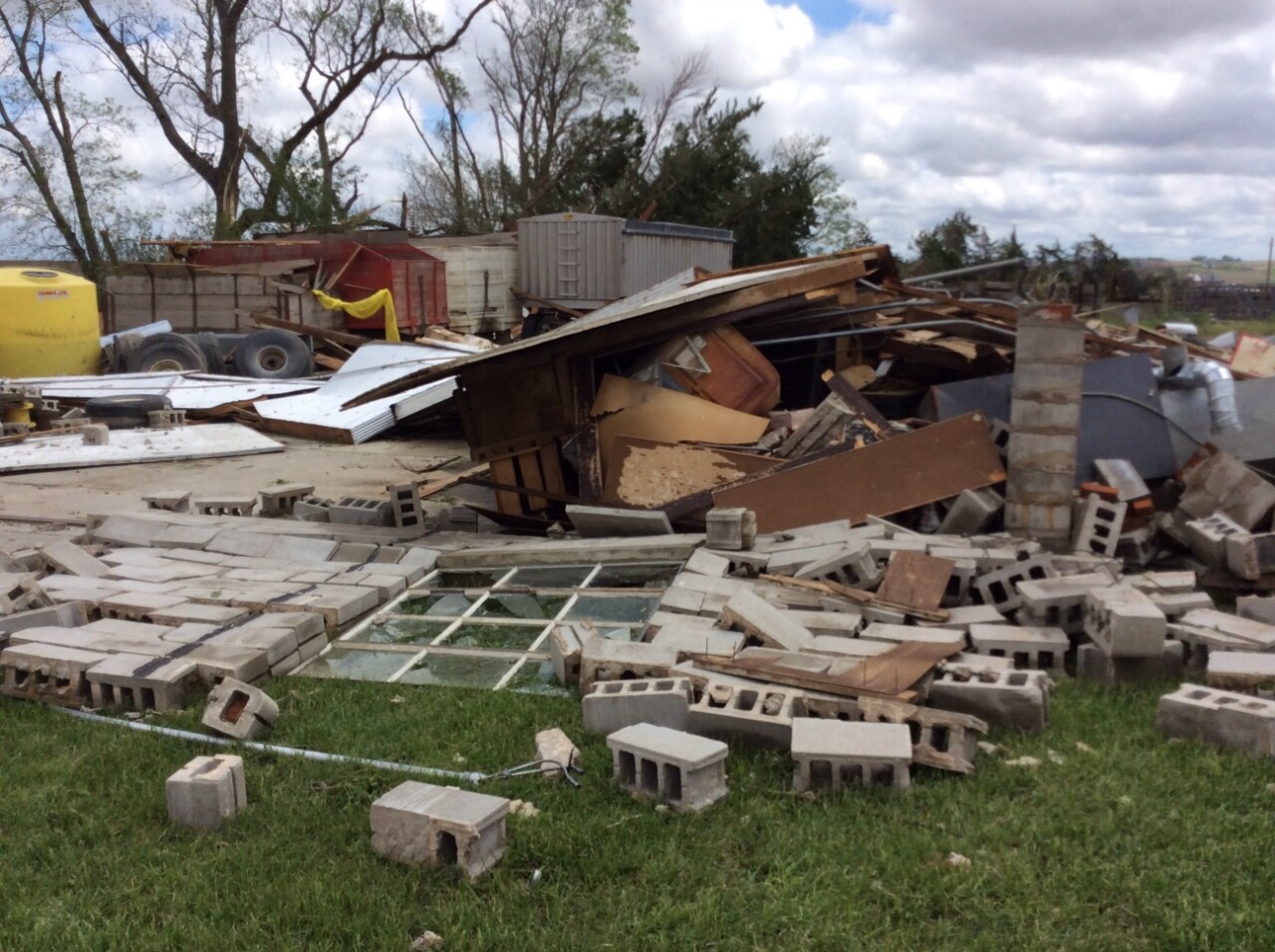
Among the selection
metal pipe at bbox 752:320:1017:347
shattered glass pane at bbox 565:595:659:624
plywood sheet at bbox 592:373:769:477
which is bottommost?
shattered glass pane at bbox 565:595:659:624

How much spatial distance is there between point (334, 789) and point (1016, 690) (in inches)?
104

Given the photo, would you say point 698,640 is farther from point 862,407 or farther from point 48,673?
point 862,407

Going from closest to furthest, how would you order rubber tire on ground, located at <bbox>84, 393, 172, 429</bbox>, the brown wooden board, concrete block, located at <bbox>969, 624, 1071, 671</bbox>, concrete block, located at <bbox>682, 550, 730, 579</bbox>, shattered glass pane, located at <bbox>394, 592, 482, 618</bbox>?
1. concrete block, located at <bbox>969, 624, 1071, 671</bbox>
2. concrete block, located at <bbox>682, 550, 730, 579</bbox>
3. shattered glass pane, located at <bbox>394, 592, 482, 618</bbox>
4. the brown wooden board
5. rubber tire on ground, located at <bbox>84, 393, 172, 429</bbox>

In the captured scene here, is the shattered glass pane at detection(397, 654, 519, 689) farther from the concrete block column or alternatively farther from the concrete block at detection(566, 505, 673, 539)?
the concrete block column

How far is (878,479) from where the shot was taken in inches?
266

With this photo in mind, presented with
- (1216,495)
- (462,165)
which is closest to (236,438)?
(1216,495)

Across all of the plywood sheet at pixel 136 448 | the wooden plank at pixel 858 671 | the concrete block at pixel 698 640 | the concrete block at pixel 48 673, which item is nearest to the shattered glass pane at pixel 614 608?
the concrete block at pixel 698 640

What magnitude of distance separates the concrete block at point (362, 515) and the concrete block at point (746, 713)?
427 cm

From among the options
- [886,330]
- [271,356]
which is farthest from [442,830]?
[271,356]

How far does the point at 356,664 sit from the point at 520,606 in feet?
3.48

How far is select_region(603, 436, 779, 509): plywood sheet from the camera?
23.7 feet

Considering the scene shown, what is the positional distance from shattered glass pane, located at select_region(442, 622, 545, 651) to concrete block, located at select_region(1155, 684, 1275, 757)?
2935 mm

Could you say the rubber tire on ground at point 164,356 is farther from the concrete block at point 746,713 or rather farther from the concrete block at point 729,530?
the concrete block at point 746,713

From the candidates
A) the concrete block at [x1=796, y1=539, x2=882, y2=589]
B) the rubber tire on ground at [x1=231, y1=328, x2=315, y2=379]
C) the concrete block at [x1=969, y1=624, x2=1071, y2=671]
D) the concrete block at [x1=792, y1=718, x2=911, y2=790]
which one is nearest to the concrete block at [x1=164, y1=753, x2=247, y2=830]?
the concrete block at [x1=792, y1=718, x2=911, y2=790]
